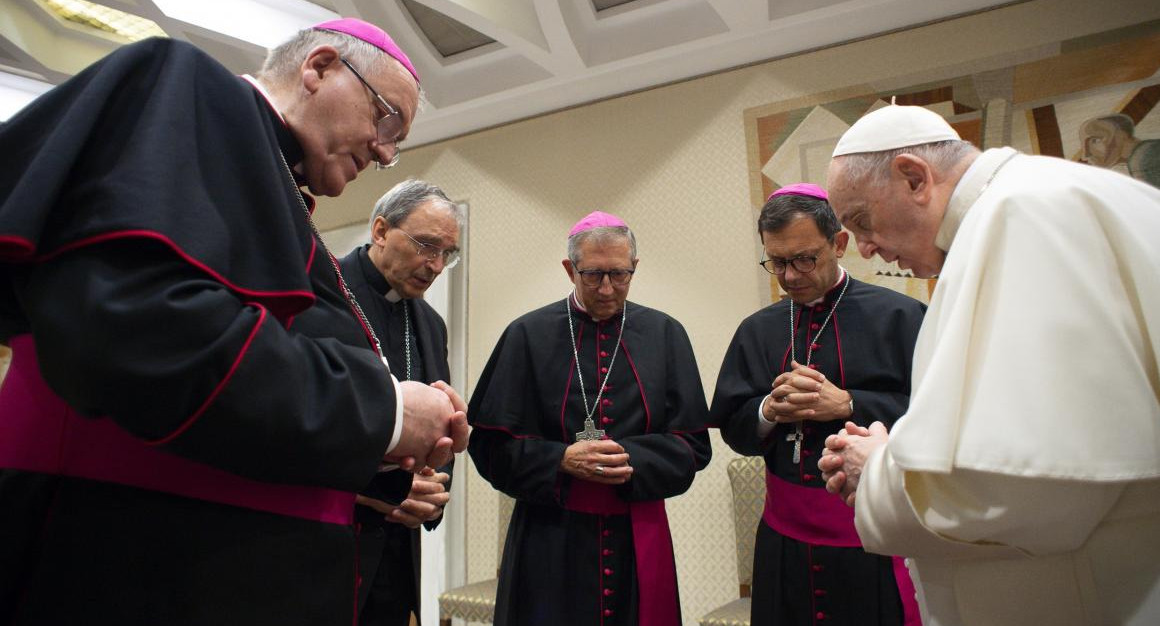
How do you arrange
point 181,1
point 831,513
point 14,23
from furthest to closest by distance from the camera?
1. point 14,23
2. point 181,1
3. point 831,513

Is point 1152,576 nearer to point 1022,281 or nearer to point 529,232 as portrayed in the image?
point 1022,281

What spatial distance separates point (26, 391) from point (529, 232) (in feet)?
16.0

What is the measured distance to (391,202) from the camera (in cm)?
312

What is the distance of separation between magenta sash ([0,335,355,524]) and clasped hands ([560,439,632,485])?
1.61 metres

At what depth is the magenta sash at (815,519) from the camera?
255cm

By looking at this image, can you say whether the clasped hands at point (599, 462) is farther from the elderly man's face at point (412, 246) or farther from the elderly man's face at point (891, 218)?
the elderly man's face at point (891, 218)

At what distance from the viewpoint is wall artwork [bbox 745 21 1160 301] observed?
4.20 m

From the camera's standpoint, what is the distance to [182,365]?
1.03 metres

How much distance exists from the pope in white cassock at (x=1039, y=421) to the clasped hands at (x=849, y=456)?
0.26 metres

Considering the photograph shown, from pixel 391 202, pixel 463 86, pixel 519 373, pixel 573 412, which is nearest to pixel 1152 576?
pixel 573 412

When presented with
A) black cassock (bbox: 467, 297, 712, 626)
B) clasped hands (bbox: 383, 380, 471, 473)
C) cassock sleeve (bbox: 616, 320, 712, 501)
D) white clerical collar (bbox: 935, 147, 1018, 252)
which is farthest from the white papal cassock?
black cassock (bbox: 467, 297, 712, 626)

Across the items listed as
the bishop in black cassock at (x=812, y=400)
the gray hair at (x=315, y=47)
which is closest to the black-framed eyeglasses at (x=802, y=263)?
the bishop in black cassock at (x=812, y=400)

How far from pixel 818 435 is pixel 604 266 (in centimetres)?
104

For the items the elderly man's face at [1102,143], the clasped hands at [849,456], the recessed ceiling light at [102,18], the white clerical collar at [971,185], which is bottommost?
the clasped hands at [849,456]
